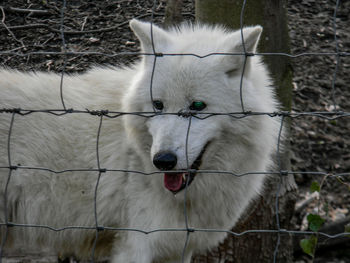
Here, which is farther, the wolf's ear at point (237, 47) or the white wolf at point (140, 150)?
the white wolf at point (140, 150)

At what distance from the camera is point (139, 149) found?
11.0ft

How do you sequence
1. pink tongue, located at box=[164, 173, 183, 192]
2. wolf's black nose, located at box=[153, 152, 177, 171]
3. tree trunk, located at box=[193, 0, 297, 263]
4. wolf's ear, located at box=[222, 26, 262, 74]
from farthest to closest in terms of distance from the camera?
tree trunk, located at box=[193, 0, 297, 263] < pink tongue, located at box=[164, 173, 183, 192] < wolf's ear, located at box=[222, 26, 262, 74] < wolf's black nose, located at box=[153, 152, 177, 171]

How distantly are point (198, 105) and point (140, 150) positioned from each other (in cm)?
61

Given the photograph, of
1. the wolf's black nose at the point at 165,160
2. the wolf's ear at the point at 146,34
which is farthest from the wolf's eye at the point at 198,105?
the wolf's ear at the point at 146,34

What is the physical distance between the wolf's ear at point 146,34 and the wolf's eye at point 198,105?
1.63 feet

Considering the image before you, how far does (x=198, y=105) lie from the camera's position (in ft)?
9.93

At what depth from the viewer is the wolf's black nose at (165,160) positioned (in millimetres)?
2818

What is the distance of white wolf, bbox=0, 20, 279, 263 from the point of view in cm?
309

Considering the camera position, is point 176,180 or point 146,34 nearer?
point 176,180

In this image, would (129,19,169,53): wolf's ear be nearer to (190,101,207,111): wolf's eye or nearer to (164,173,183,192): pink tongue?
(190,101,207,111): wolf's eye

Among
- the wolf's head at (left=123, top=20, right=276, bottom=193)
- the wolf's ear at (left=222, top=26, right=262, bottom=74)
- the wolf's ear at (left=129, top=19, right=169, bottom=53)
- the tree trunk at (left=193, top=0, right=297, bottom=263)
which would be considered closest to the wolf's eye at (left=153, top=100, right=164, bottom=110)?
the wolf's head at (left=123, top=20, right=276, bottom=193)

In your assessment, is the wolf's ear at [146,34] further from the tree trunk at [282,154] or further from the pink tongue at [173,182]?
the tree trunk at [282,154]

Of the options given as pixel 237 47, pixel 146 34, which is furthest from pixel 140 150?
pixel 237 47

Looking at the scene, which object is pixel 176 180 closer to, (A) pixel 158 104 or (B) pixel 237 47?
(A) pixel 158 104
